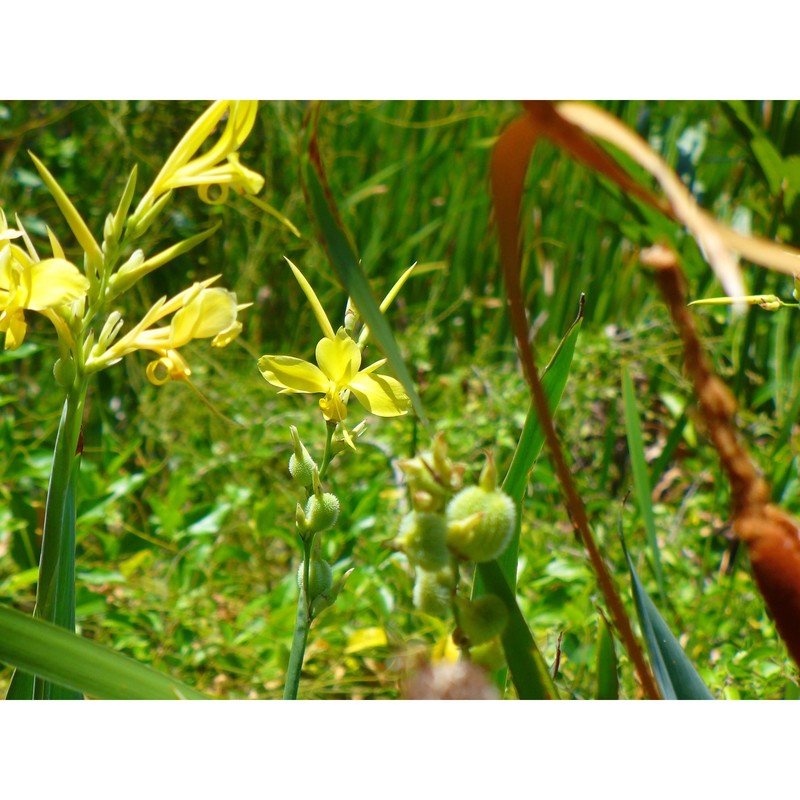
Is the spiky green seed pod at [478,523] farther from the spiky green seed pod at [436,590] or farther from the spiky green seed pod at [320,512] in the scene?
the spiky green seed pod at [320,512]

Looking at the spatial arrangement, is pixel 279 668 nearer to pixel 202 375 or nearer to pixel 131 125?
pixel 202 375

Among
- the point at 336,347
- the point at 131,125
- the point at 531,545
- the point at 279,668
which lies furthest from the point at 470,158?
the point at 336,347

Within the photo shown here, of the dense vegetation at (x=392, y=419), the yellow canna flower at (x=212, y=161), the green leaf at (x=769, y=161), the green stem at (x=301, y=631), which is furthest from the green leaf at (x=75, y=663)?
the green leaf at (x=769, y=161)

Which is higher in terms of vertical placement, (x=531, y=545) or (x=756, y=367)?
(x=756, y=367)

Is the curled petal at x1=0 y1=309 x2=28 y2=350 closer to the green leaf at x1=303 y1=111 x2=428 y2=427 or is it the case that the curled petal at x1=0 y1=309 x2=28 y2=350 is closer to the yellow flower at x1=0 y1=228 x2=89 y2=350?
the yellow flower at x1=0 y1=228 x2=89 y2=350

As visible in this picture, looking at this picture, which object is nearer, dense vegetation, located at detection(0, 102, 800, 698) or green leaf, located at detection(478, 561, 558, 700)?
green leaf, located at detection(478, 561, 558, 700)

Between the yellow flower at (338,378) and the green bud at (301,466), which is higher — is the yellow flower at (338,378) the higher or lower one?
the higher one

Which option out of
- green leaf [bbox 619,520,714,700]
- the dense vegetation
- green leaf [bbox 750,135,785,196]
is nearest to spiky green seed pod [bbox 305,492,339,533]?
green leaf [bbox 619,520,714,700]
